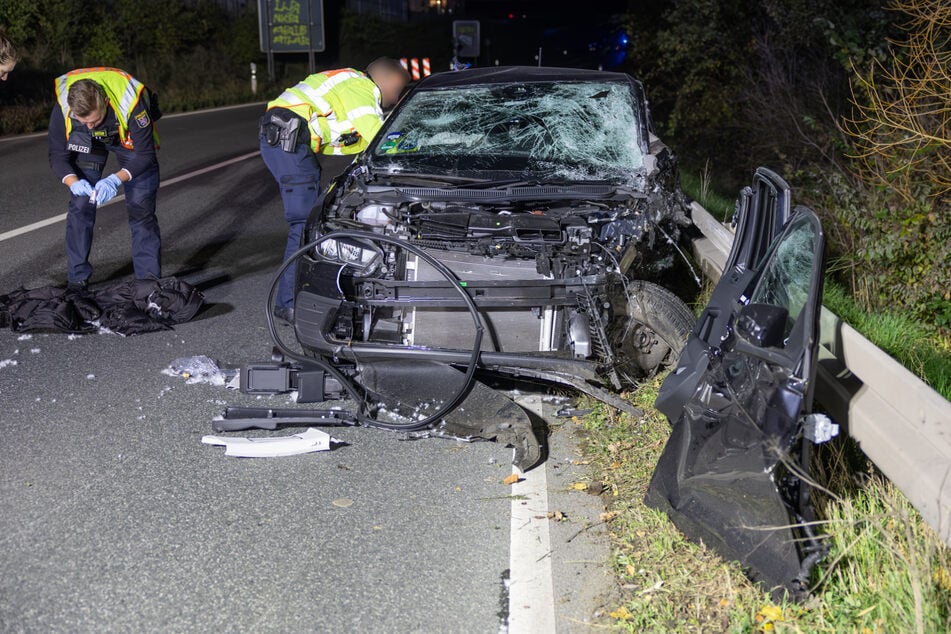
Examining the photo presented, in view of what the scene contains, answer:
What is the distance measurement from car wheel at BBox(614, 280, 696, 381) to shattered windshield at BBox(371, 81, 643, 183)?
2.77 feet

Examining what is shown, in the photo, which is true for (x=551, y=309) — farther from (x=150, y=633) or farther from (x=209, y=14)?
(x=209, y=14)

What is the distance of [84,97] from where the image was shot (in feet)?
20.1

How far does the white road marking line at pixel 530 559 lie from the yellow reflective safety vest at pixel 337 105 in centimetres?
295

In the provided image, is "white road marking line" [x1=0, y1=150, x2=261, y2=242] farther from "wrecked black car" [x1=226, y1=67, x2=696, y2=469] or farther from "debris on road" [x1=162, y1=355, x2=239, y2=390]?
"wrecked black car" [x1=226, y1=67, x2=696, y2=469]

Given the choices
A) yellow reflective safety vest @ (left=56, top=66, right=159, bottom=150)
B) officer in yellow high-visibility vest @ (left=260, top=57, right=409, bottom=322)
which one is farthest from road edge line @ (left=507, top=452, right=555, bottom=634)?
Answer: yellow reflective safety vest @ (left=56, top=66, right=159, bottom=150)

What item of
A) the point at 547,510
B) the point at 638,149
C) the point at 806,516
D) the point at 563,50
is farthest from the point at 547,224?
the point at 563,50

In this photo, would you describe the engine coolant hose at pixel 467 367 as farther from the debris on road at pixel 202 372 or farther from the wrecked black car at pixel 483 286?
the debris on road at pixel 202 372

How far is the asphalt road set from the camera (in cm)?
309

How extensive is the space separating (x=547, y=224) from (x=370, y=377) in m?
1.23

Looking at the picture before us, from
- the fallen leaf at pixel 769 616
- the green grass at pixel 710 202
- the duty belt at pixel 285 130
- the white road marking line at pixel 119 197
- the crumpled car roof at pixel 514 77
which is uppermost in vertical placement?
the crumpled car roof at pixel 514 77

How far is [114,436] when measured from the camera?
4453 millimetres

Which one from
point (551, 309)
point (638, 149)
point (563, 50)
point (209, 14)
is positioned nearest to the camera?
point (551, 309)

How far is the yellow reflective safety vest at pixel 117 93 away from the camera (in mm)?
6387

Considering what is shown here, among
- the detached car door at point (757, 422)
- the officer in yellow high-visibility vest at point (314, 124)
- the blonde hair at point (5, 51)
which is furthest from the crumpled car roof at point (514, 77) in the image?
the detached car door at point (757, 422)
